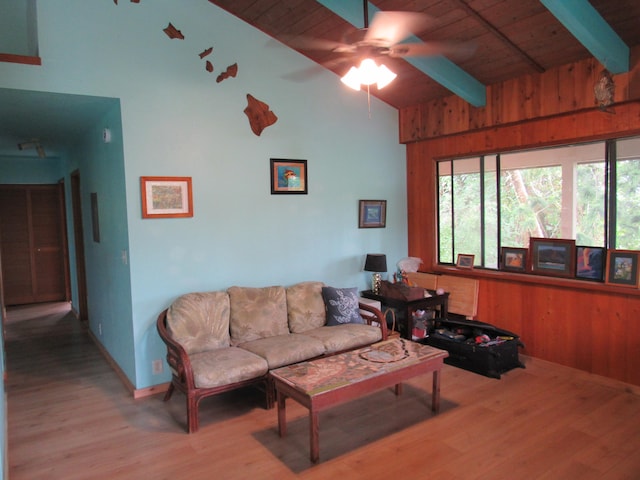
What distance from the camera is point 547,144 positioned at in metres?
4.06

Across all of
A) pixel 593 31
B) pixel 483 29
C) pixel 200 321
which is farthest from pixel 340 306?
pixel 593 31

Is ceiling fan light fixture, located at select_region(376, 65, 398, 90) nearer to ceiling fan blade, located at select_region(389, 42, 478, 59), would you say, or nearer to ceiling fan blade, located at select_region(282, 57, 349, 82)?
ceiling fan blade, located at select_region(389, 42, 478, 59)

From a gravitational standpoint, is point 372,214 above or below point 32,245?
above

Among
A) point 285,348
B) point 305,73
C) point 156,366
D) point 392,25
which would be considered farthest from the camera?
point 305,73

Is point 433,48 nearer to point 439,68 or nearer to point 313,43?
point 313,43

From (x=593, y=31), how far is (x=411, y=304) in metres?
2.70

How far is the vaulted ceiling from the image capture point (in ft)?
10.0

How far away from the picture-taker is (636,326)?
355 centimetres

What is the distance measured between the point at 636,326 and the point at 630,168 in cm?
126

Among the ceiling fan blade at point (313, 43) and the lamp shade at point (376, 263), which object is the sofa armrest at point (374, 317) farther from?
the ceiling fan blade at point (313, 43)

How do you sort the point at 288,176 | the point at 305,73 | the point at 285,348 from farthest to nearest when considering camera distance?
the point at 305,73, the point at 288,176, the point at 285,348

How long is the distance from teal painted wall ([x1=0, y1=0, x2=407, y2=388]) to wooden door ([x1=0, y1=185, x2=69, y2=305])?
11.3 feet

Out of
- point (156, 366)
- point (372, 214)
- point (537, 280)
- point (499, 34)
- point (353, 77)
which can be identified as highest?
point (499, 34)

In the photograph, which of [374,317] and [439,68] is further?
[374,317]
